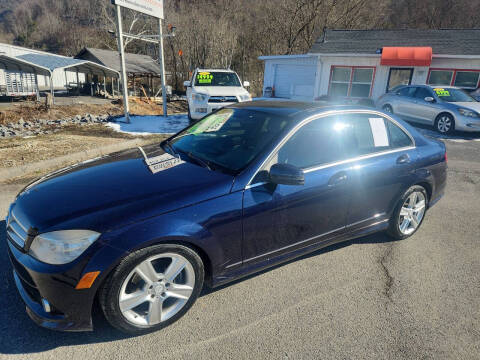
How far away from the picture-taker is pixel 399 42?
1919cm

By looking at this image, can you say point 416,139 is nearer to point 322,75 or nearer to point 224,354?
point 224,354

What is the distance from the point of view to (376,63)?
18219 mm

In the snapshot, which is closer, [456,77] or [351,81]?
[456,77]

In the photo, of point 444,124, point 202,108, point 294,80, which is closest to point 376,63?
point 294,80

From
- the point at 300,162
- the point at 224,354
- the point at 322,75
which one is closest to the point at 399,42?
the point at 322,75

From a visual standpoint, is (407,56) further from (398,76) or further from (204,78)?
(204,78)

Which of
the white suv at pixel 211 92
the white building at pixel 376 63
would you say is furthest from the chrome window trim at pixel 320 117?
the white building at pixel 376 63

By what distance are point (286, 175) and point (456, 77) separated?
1844 cm

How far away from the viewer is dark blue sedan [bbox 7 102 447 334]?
2.09 meters

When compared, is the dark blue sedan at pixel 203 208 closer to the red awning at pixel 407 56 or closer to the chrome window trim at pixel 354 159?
the chrome window trim at pixel 354 159

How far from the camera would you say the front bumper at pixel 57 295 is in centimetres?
202

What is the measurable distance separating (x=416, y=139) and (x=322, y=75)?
1745cm

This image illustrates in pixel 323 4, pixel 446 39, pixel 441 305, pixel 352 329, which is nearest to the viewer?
pixel 352 329

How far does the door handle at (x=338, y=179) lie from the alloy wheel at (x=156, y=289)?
1.46 m
